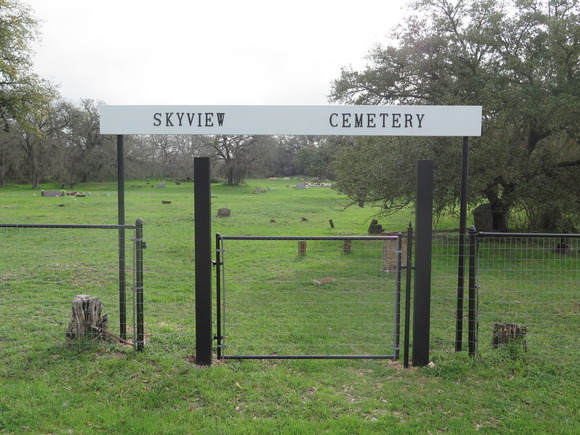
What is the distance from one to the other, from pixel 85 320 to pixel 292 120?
118 inches

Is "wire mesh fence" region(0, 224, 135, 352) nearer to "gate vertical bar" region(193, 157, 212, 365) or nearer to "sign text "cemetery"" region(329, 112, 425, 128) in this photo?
"gate vertical bar" region(193, 157, 212, 365)

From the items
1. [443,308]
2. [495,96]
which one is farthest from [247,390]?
[495,96]

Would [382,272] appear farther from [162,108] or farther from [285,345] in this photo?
[162,108]

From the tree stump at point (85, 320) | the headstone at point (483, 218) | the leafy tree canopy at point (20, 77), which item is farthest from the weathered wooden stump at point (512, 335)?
the leafy tree canopy at point (20, 77)

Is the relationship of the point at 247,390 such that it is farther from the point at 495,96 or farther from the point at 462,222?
the point at 495,96

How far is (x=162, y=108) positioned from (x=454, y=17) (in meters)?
13.6

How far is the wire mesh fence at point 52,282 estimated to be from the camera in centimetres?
583

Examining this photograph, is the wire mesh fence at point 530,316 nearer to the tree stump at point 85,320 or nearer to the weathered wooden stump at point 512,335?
the weathered wooden stump at point 512,335

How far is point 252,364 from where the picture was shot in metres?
5.02

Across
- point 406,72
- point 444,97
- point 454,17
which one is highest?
point 454,17

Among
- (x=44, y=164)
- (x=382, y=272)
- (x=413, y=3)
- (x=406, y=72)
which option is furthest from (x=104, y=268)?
(x=44, y=164)

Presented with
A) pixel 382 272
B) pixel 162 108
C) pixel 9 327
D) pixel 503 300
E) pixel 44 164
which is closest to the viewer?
pixel 162 108

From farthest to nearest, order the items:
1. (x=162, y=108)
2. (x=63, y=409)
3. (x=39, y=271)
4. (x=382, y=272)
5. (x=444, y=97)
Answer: (x=444, y=97)
(x=382, y=272)
(x=39, y=271)
(x=162, y=108)
(x=63, y=409)

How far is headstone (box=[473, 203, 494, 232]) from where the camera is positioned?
17.2 m
